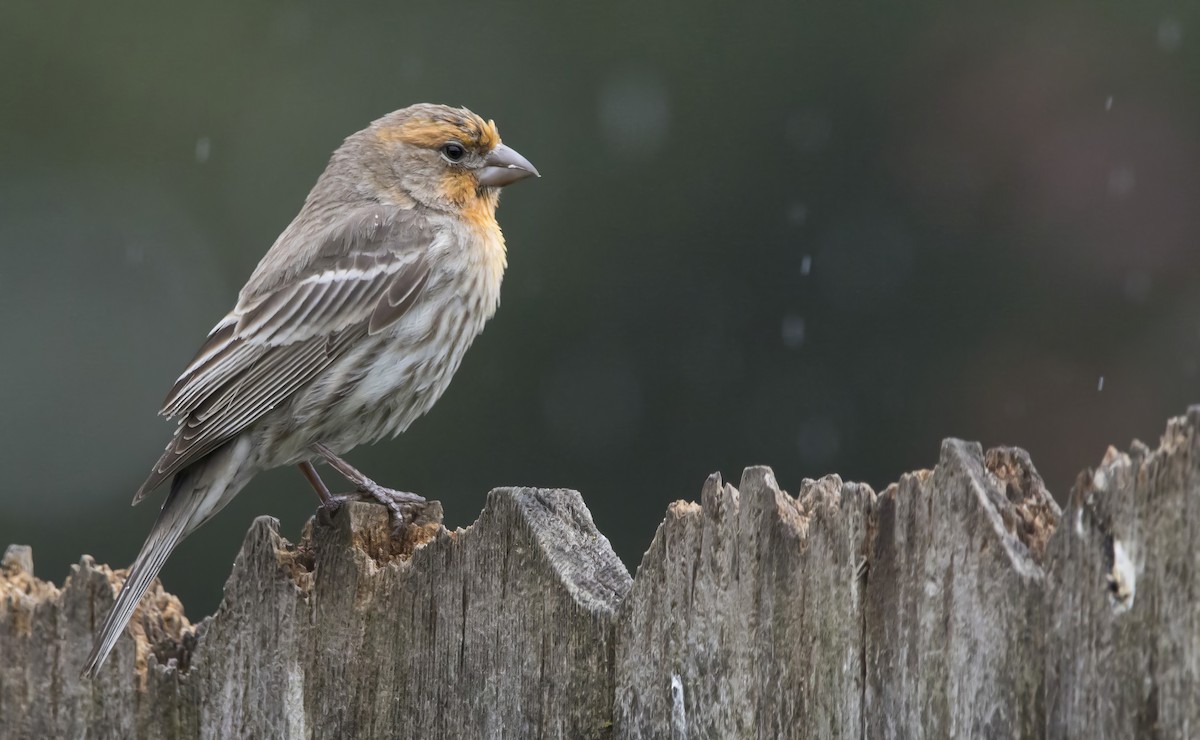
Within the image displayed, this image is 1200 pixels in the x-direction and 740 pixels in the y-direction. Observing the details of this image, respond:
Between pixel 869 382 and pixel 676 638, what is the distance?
5.02m

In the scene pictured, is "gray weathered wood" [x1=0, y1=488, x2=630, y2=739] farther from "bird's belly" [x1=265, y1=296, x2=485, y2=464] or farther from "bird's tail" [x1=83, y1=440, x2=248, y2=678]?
"bird's belly" [x1=265, y1=296, x2=485, y2=464]

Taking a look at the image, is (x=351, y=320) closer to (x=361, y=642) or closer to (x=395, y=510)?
(x=395, y=510)

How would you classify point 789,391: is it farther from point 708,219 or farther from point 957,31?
point 957,31

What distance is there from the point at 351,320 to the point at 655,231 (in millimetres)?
3048

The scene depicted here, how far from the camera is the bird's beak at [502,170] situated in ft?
18.9

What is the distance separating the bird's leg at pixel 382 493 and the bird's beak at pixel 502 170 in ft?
4.23

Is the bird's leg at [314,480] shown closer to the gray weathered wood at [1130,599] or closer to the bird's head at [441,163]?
the bird's head at [441,163]

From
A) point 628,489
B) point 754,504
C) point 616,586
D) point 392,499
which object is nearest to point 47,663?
point 392,499

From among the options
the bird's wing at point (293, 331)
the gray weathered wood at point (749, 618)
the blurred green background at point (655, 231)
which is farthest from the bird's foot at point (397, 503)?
the blurred green background at point (655, 231)

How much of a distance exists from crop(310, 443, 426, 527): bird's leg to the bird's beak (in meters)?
1.29

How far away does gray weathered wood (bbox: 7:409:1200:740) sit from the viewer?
2.07 metres

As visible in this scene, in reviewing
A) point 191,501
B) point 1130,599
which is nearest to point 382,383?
point 191,501

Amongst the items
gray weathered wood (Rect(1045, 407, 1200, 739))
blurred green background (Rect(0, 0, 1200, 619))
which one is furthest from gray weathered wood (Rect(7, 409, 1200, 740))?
blurred green background (Rect(0, 0, 1200, 619))

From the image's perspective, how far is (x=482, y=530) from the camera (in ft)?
9.85
